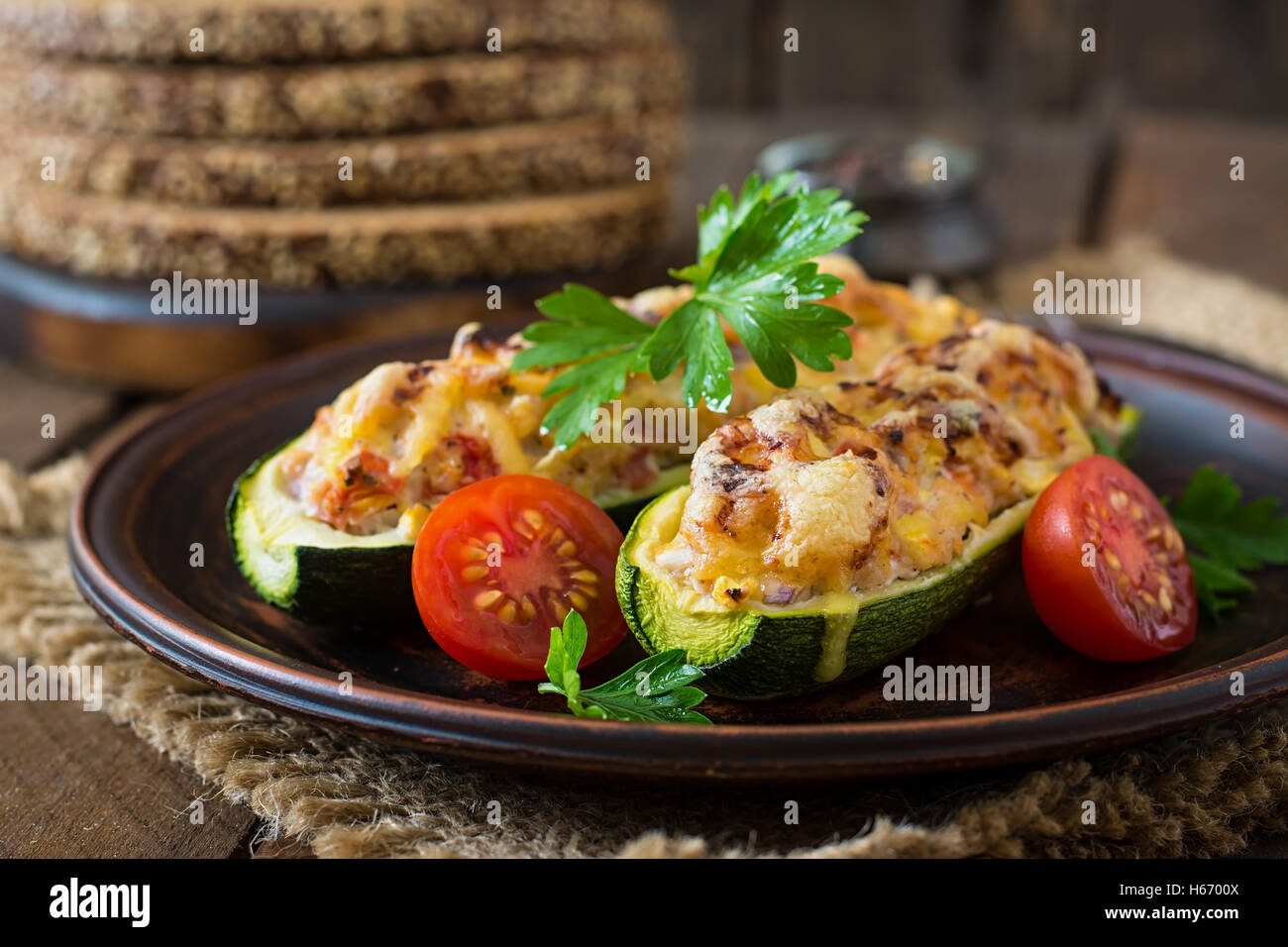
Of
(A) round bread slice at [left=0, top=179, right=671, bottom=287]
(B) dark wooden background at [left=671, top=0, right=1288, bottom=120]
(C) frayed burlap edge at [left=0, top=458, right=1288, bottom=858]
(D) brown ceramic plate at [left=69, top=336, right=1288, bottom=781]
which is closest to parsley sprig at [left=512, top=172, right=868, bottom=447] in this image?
(D) brown ceramic plate at [left=69, top=336, right=1288, bottom=781]

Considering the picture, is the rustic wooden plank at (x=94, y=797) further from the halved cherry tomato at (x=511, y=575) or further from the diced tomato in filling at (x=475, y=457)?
the diced tomato in filling at (x=475, y=457)

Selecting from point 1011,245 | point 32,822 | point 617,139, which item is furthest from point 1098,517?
point 1011,245

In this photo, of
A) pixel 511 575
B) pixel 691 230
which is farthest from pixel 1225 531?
pixel 691 230

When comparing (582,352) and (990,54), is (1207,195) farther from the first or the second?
(582,352)

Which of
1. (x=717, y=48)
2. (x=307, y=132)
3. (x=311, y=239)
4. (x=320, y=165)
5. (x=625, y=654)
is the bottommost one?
(x=625, y=654)

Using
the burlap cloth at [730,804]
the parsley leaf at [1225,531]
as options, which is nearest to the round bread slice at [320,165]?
the burlap cloth at [730,804]

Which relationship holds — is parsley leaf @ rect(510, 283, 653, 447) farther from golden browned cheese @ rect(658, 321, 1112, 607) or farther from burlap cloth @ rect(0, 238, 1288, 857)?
burlap cloth @ rect(0, 238, 1288, 857)

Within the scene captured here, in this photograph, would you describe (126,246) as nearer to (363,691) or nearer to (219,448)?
(219,448)
